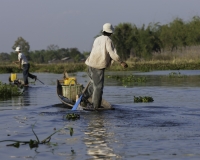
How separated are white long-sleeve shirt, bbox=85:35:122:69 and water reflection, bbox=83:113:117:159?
1.45m

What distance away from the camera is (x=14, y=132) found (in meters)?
9.34

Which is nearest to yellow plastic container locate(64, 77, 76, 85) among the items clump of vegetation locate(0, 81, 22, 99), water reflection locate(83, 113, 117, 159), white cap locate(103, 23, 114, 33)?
white cap locate(103, 23, 114, 33)

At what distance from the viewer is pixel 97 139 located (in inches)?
333

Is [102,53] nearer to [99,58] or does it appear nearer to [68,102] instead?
[99,58]

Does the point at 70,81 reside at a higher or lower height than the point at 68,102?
higher

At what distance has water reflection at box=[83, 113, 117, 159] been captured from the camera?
7232 mm

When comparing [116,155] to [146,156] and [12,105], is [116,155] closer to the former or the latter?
[146,156]

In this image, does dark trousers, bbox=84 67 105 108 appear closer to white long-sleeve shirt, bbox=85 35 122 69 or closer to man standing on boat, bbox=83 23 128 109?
man standing on boat, bbox=83 23 128 109

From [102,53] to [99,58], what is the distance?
0.50 feet

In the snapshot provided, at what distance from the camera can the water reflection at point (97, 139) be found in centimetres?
723

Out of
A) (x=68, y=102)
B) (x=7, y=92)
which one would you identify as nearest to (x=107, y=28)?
(x=68, y=102)

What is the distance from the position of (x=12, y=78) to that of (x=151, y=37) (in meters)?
50.6

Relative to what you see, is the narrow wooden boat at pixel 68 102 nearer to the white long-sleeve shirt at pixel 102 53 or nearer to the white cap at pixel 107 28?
the white long-sleeve shirt at pixel 102 53

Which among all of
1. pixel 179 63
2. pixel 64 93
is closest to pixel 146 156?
pixel 64 93
